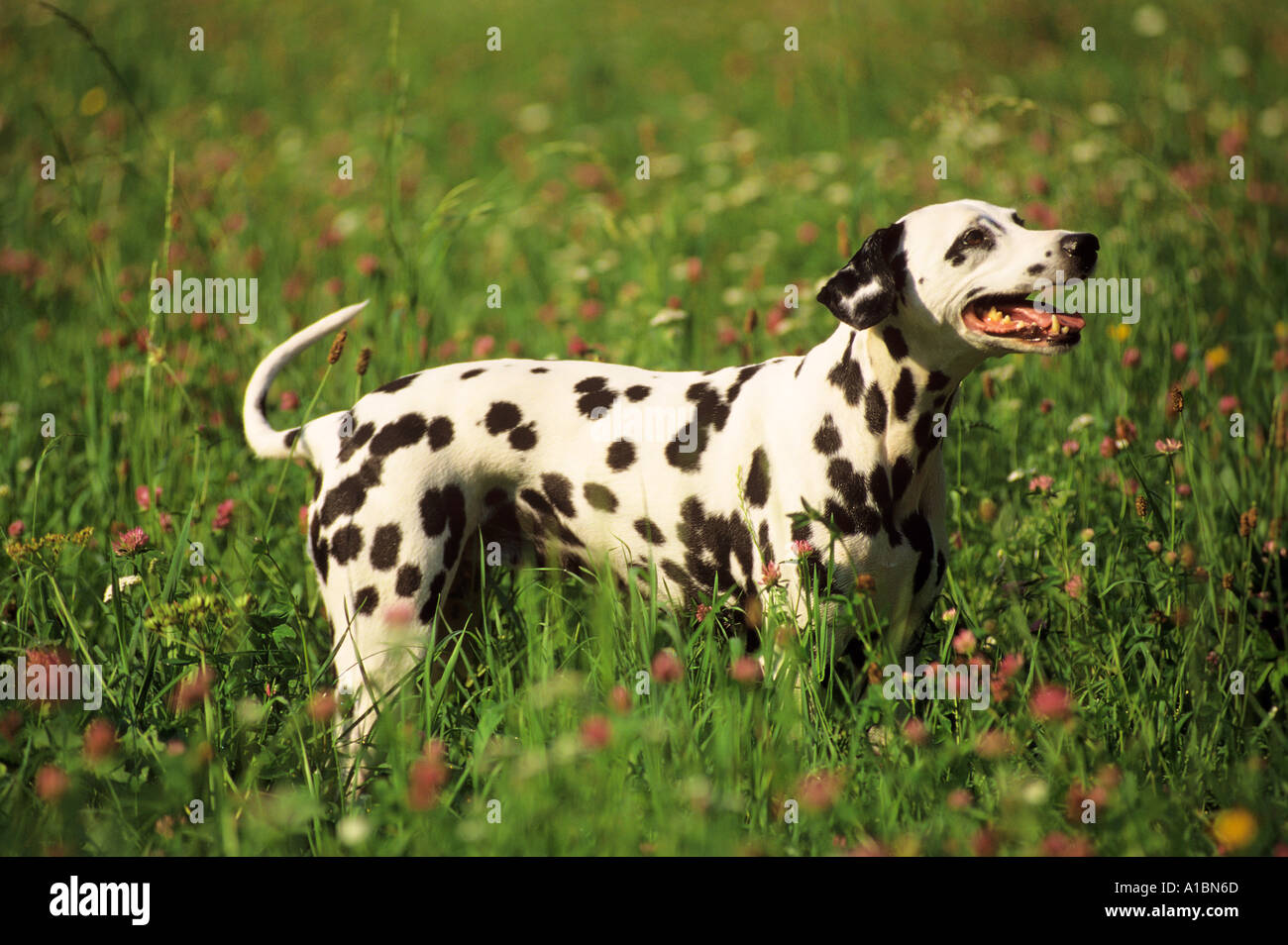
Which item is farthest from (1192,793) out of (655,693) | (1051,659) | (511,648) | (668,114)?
(668,114)

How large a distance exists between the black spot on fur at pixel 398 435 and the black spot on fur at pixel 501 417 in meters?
0.19

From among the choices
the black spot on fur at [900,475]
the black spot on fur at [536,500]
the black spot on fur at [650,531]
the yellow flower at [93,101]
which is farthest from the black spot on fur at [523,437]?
the yellow flower at [93,101]

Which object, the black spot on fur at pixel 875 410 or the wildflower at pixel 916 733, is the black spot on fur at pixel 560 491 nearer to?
the black spot on fur at pixel 875 410

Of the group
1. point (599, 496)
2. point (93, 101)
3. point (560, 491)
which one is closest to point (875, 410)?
point (599, 496)

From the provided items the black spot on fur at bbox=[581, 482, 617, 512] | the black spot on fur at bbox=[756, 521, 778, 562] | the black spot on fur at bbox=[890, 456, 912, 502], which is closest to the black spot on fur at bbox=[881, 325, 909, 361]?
the black spot on fur at bbox=[890, 456, 912, 502]

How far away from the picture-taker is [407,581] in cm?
330

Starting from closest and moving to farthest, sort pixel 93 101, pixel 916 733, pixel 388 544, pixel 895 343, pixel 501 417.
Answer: pixel 916 733 < pixel 895 343 < pixel 388 544 < pixel 501 417 < pixel 93 101

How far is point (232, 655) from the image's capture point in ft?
10.6

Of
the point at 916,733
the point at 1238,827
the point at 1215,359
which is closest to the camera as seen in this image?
the point at 1238,827

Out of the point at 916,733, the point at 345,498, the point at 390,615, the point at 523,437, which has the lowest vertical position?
the point at 916,733

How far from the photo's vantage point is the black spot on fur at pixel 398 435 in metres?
3.34

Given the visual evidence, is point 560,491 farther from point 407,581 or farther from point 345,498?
point 345,498

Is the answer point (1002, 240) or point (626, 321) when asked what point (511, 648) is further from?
point (626, 321)

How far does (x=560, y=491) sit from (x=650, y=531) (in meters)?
0.28
